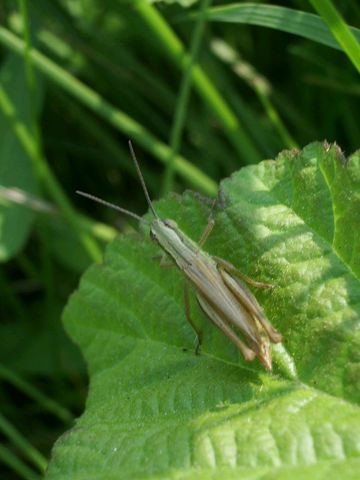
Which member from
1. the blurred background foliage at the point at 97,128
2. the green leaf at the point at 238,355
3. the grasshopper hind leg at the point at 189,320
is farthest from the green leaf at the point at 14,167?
the grasshopper hind leg at the point at 189,320

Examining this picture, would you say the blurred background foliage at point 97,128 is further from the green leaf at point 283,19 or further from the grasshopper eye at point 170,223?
the grasshopper eye at point 170,223

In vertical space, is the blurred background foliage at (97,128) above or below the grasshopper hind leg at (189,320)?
above

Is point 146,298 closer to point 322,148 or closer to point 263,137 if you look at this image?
point 322,148

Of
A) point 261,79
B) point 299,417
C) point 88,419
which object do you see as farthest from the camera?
point 261,79

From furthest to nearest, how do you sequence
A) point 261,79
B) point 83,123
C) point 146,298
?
1. point 83,123
2. point 261,79
3. point 146,298

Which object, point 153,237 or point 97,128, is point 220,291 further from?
point 97,128

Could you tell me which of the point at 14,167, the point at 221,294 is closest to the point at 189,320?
the point at 221,294

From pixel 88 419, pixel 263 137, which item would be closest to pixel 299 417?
pixel 88 419

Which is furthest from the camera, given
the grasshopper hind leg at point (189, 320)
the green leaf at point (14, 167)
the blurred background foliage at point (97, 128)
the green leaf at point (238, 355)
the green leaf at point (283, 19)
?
the green leaf at point (14, 167)
